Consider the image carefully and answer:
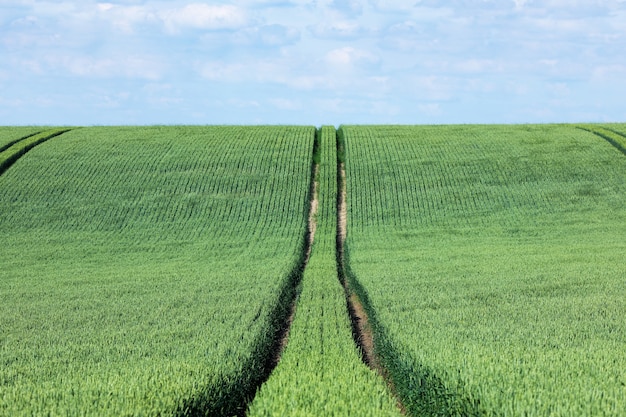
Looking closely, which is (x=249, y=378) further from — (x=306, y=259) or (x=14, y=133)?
(x=14, y=133)

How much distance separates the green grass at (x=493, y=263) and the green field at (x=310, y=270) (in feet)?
0.32

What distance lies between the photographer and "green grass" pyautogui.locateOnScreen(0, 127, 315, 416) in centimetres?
1204

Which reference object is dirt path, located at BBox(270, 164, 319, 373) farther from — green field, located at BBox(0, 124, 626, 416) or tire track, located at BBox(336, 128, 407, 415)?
tire track, located at BBox(336, 128, 407, 415)

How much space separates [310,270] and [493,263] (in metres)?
7.33

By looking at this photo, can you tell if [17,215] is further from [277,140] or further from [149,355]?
[149,355]

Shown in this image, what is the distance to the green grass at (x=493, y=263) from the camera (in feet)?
36.6

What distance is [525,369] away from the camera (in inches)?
445

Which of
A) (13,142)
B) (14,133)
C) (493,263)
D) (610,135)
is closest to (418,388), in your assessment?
(493,263)

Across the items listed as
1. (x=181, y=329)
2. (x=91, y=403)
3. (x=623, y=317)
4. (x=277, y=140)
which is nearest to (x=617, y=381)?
(x=623, y=317)

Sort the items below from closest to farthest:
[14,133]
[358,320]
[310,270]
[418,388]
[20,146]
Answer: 1. [418,388]
2. [358,320]
3. [310,270]
4. [20,146]
5. [14,133]

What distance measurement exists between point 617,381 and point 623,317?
22.4 feet

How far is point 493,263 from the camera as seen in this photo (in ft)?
91.9

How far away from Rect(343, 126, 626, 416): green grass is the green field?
0.10m

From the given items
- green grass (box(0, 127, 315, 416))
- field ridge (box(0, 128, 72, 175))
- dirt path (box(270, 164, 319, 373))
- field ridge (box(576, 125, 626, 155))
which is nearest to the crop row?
dirt path (box(270, 164, 319, 373))
